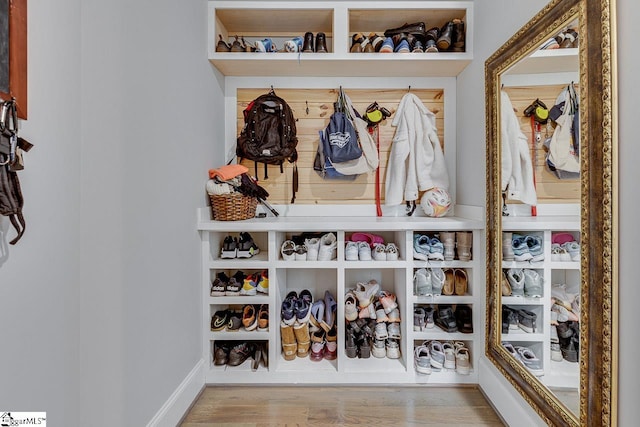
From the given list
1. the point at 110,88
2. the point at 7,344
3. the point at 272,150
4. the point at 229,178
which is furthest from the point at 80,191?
the point at 272,150

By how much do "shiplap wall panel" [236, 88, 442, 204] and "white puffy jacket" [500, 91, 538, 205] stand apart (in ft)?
2.52

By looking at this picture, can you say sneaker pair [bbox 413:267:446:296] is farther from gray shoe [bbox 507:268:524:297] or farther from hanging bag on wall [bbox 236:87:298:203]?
hanging bag on wall [bbox 236:87:298:203]

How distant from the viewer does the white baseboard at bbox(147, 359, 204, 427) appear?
146cm

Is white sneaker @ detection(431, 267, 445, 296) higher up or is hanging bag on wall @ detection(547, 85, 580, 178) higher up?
hanging bag on wall @ detection(547, 85, 580, 178)

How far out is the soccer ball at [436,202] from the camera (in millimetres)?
2199

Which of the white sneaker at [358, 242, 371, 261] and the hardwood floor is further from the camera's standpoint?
the white sneaker at [358, 242, 371, 261]

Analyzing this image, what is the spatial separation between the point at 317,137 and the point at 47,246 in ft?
5.85

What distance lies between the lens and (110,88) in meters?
1.16

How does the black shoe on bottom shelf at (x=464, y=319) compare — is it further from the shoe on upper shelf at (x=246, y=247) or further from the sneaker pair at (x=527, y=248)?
the shoe on upper shelf at (x=246, y=247)

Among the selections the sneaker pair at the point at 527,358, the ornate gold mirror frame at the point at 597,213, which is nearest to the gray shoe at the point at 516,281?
the sneaker pair at the point at 527,358

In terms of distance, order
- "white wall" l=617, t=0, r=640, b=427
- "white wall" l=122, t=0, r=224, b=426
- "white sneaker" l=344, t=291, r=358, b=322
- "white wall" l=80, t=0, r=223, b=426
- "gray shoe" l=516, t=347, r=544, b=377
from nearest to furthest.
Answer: "white wall" l=617, t=0, r=640, b=427
"white wall" l=80, t=0, r=223, b=426
"white wall" l=122, t=0, r=224, b=426
"gray shoe" l=516, t=347, r=544, b=377
"white sneaker" l=344, t=291, r=358, b=322

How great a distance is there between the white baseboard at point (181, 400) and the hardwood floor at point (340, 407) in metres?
0.06

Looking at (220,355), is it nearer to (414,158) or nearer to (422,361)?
(422,361)

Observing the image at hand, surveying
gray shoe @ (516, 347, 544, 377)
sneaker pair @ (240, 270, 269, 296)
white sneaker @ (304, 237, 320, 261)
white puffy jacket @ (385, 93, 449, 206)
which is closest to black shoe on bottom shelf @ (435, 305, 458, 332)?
gray shoe @ (516, 347, 544, 377)
